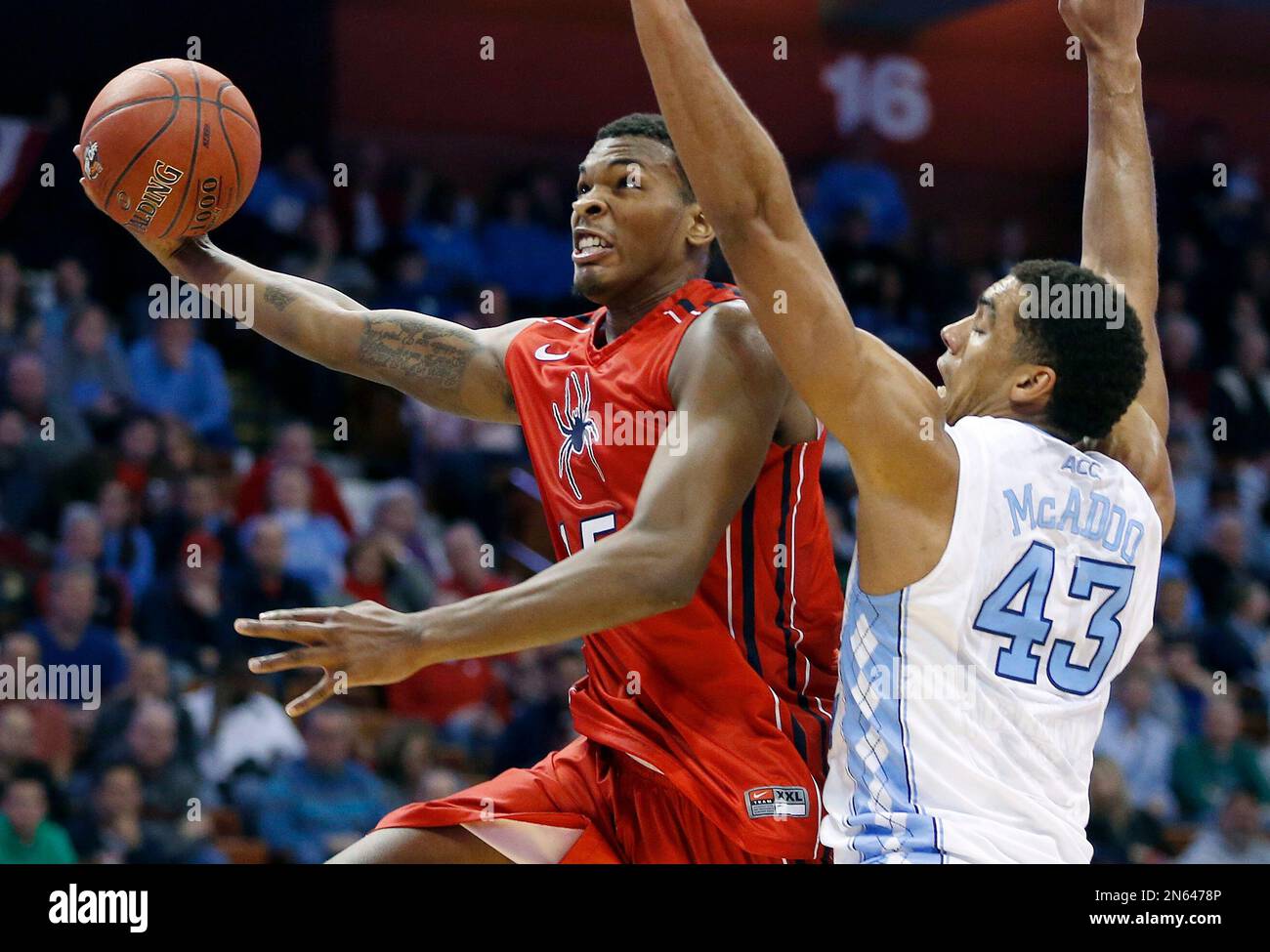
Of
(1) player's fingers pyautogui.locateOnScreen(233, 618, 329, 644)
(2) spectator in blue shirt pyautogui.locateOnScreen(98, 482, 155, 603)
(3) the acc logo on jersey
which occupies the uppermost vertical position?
(1) player's fingers pyautogui.locateOnScreen(233, 618, 329, 644)

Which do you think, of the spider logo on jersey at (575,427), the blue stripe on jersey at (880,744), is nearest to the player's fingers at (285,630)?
the spider logo on jersey at (575,427)

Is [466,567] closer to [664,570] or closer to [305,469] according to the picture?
[305,469]

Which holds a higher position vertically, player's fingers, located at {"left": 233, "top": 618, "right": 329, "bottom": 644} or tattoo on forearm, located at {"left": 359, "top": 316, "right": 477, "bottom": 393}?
tattoo on forearm, located at {"left": 359, "top": 316, "right": 477, "bottom": 393}

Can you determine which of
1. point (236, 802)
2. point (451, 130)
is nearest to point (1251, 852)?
point (236, 802)

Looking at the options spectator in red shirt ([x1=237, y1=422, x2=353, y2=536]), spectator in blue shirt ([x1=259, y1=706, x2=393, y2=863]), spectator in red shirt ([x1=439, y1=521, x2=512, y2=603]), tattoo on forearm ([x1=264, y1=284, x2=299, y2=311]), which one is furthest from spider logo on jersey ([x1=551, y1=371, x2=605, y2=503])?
spectator in red shirt ([x1=237, y1=422, x2=353, y2=536])

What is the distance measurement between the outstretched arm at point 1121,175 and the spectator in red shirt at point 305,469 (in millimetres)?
4862

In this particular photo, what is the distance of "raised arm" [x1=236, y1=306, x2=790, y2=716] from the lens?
294 centimetres

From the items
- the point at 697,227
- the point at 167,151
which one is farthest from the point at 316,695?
the point at 167,151

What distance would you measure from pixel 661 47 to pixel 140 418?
17.7 ft

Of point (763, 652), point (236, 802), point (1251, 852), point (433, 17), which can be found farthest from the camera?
point (433, 17)

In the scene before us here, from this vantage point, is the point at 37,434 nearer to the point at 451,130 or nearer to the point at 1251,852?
the point at 451,130

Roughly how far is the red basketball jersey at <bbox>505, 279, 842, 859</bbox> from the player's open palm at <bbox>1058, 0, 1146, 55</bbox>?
1.13 m

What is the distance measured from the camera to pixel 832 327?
9.89 feet

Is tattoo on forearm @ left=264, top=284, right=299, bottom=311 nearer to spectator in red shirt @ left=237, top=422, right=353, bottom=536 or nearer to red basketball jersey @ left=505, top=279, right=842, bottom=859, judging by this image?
red basketball jersey @ left=505, top=279, right=842, bottom=859
